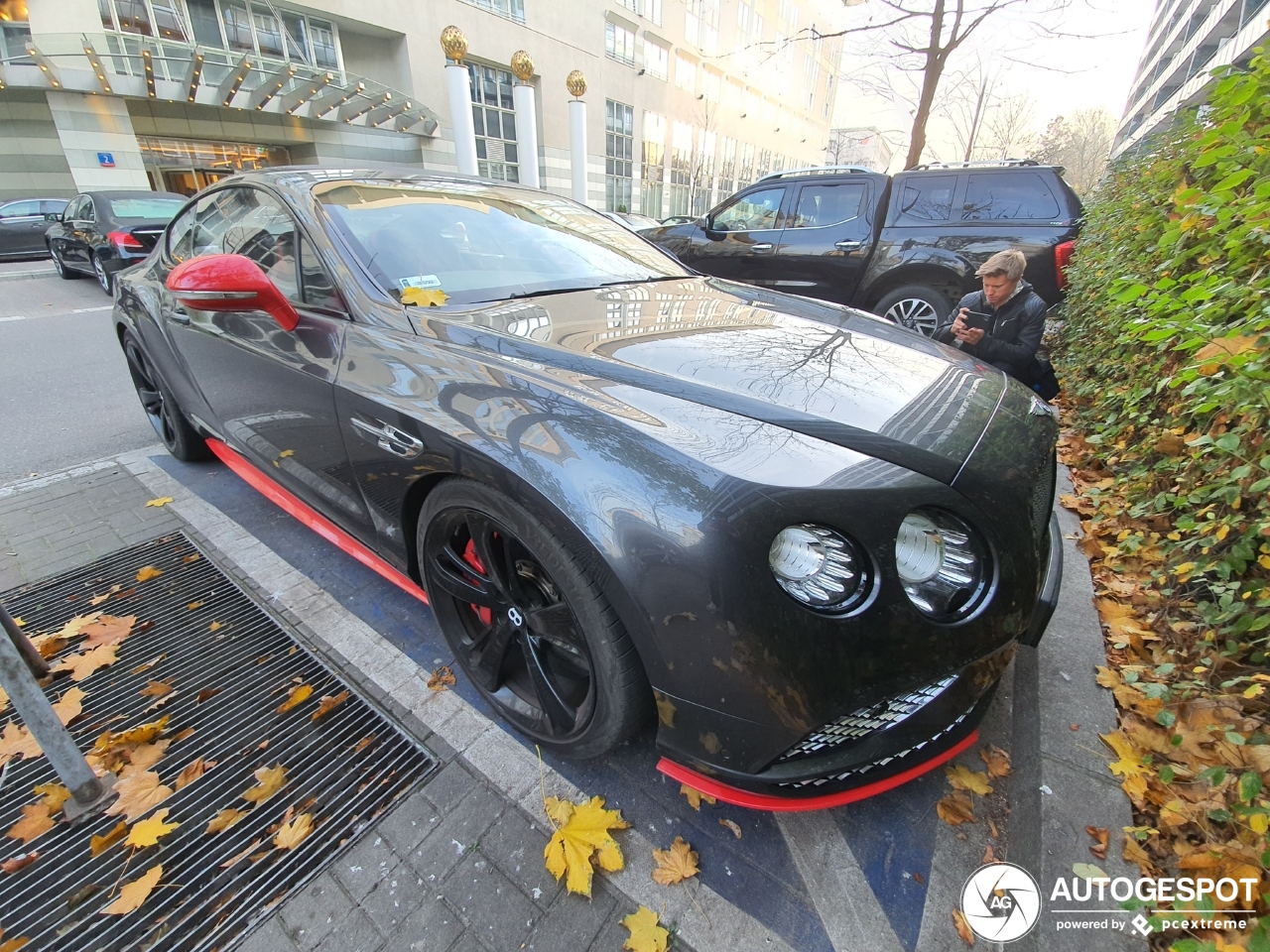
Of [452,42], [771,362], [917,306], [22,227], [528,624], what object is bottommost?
[528,624]

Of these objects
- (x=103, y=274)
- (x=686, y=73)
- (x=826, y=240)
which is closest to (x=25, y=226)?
(x=103, y=274)

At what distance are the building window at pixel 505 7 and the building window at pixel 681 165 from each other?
11458 mm

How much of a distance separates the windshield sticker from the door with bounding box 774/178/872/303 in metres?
5.20

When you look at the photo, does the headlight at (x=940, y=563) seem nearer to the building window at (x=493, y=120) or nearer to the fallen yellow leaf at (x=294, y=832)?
the fallen yellow leaf at (x=294, y=832)

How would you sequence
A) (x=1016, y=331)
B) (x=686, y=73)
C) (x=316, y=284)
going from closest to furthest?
(x=316, y=284) → (x=1016, y=331) → (x=686, y=73)

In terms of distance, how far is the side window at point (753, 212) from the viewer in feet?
21.7

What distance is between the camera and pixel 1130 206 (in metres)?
4.04

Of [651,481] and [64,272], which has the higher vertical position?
[651,481]

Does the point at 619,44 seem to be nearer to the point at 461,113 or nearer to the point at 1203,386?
the point at 461,113

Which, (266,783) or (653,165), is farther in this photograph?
(653,165)

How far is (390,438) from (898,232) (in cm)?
580

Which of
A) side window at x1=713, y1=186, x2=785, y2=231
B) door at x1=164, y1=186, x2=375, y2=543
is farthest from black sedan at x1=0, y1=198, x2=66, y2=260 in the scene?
door at x1=164, y1=186, x2=375, y2=543

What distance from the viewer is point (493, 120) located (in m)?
22.0

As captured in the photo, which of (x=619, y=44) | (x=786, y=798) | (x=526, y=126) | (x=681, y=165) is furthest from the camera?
(x=681, y=165)
